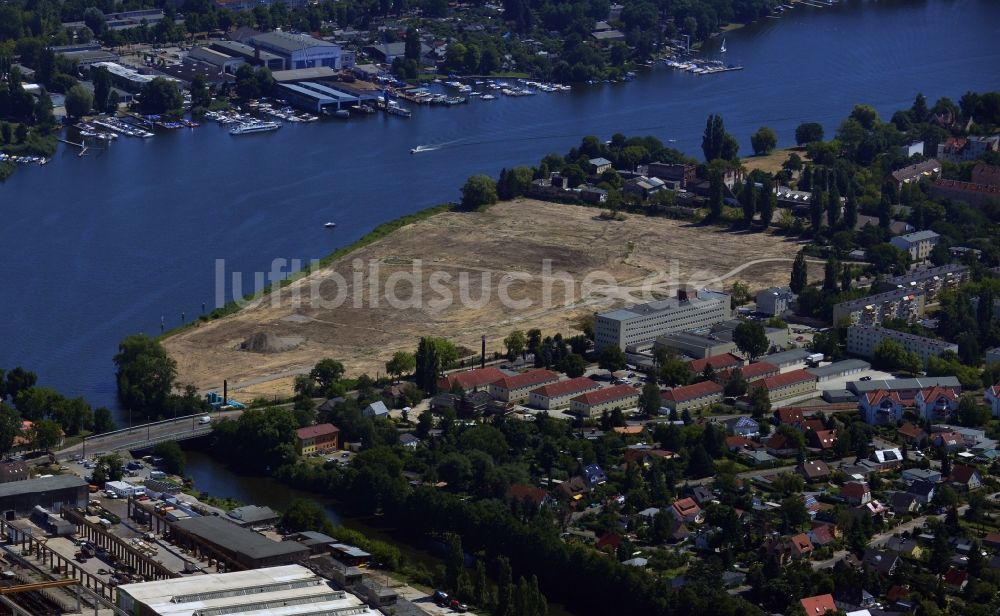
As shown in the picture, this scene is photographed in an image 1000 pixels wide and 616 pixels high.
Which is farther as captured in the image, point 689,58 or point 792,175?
point 689,58

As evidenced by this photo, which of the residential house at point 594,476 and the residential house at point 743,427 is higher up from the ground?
the residential house at point 594,476

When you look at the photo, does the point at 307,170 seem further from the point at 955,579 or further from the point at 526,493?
the point at 955,579

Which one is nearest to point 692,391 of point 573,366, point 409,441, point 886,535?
point 573,366

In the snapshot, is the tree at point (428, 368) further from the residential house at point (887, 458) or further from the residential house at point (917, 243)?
the residential house at point (917, 243)

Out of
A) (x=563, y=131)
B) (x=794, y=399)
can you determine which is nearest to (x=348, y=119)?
(x=563, y=131)

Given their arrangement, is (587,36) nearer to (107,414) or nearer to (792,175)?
(792,175)

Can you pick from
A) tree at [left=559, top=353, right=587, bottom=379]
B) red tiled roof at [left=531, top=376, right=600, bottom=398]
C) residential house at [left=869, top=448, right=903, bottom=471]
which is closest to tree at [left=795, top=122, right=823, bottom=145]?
tree at [left=559, top=353, right=587, bottom=379]

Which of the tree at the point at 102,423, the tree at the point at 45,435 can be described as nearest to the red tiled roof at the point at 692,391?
the tree at the point at 102,423
